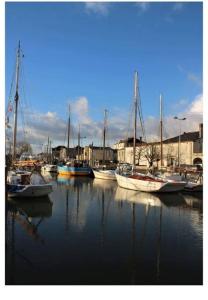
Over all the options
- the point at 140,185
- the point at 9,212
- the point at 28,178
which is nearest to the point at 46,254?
the point at 9,212

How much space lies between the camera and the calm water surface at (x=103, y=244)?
9.16m

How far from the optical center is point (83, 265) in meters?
9.94

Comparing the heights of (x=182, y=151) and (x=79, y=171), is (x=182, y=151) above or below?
above

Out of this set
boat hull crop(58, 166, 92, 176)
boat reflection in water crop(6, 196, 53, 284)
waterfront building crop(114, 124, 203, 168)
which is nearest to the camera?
boat reflection in water crop(6, 196, 53, 284)

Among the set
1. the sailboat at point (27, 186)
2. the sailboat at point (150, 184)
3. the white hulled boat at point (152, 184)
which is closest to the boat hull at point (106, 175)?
the sailboat at point (150, 184)

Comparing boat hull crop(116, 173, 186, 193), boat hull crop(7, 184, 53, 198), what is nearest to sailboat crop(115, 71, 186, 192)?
boat hull crop(116, 173, 186, 193)

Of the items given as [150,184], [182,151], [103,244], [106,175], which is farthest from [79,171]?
[103,244]

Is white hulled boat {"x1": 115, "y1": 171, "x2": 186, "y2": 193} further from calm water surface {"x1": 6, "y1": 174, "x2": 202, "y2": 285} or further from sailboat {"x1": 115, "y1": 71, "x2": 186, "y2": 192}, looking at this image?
calm water surface {"x1": 6, "y1": 174, "x2": 202, "y2": 285}

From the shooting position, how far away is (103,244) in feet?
40.9

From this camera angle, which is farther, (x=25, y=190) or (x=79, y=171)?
(x=79, y=171)

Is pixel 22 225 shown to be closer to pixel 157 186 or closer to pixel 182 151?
pixel 157 186

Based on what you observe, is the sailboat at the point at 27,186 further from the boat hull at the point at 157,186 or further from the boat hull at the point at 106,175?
the boat hull at the point at 106,175

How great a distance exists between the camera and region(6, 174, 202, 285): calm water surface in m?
9.16
